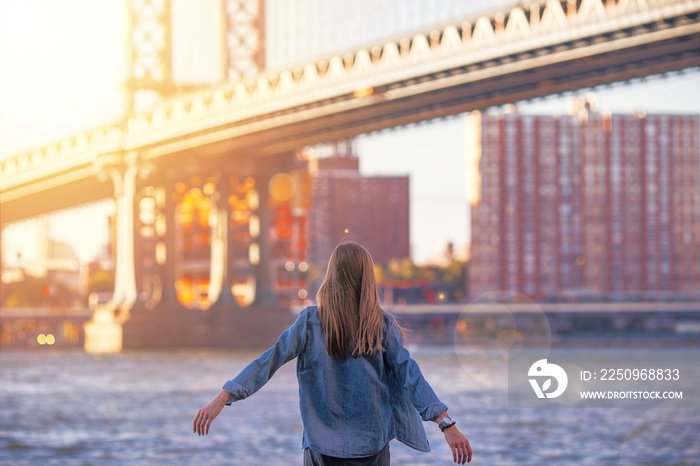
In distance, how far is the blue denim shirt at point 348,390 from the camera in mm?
4492

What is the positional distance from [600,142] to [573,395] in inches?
3052

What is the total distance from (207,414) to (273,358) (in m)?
0.32

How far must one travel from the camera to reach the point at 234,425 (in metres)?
28.8

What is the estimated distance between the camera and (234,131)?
5397 centimetres

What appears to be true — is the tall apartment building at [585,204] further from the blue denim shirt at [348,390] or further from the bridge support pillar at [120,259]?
the blue denim shirt at [348,390]

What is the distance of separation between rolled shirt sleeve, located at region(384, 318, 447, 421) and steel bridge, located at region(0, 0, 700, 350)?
92.8ft

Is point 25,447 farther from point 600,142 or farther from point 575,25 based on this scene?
point 600,142

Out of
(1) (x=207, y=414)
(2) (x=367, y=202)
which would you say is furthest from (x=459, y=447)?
(2) (x=367, y=202)

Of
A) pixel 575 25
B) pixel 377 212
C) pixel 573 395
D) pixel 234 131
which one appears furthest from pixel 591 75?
pixel 377 212

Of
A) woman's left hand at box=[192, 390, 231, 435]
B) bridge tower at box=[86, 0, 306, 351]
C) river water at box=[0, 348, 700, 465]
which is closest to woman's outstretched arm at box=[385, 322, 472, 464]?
woman's left hand at box=[192, 390, 231, 435]

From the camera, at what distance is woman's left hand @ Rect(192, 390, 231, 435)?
4305mm

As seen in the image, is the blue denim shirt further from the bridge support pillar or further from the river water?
the bridge support pillar

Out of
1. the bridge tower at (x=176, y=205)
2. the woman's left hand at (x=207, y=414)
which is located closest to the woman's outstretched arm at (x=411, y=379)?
the woman's left hand at (x=207, y=414)

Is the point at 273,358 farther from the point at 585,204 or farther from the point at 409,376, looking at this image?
the point at 585,204
